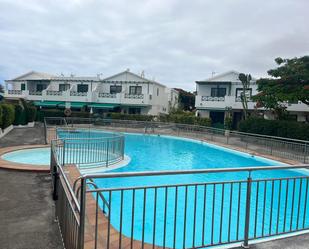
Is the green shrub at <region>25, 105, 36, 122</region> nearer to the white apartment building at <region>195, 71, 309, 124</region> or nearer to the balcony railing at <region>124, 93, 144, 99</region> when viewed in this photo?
the balcony railing at <region>124, 93, 144, 99</region>

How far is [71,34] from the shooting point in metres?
26.2

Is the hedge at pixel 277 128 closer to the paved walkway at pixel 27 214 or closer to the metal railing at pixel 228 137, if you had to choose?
the metal railing at pixel 228 137

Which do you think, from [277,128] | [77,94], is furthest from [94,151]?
[77,94]

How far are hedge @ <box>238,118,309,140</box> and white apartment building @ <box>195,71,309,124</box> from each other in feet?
24.3

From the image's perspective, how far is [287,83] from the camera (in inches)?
828

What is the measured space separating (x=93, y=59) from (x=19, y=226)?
40.2 m

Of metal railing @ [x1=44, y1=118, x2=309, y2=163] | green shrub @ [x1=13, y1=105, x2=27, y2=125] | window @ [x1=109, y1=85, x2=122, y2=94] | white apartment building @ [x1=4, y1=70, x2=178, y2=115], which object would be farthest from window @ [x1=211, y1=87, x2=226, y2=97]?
green shrub @ [x1=13, y1=105, x2=27, y2=125]

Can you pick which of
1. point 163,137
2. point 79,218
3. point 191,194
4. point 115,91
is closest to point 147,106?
point 115,91

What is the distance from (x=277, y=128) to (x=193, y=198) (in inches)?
619

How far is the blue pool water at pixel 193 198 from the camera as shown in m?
4.64

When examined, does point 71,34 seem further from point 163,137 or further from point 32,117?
point 163,137

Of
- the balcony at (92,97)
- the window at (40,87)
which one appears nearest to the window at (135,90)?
the balcony at (92,97)

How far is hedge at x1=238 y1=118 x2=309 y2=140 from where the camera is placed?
1970 cm

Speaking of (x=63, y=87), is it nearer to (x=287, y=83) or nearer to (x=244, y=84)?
(x=244, y=84)
